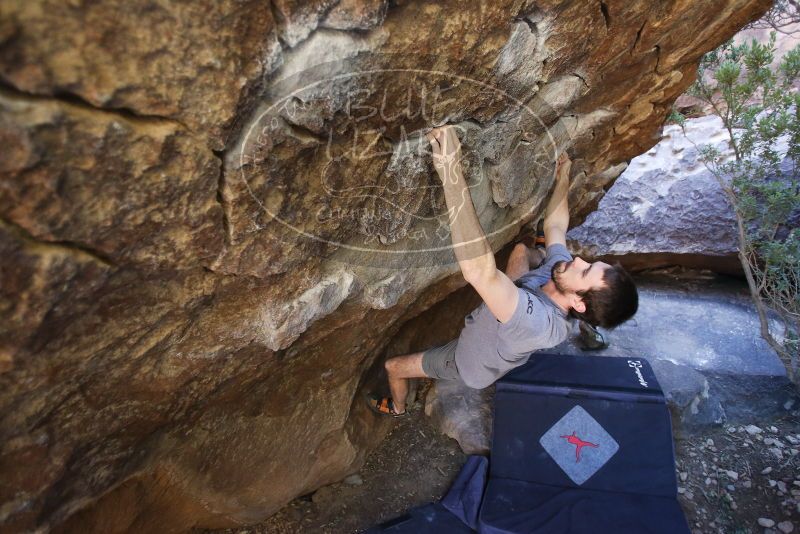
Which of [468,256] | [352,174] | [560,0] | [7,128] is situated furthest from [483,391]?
[7,128]

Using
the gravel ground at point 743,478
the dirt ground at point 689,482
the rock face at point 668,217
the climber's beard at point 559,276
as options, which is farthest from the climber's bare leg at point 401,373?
the rock face at point 668,217

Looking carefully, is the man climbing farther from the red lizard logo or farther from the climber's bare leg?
the red lizard logo

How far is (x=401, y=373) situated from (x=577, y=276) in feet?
3.52

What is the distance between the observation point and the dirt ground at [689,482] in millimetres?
2504

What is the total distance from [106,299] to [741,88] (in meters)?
3.15

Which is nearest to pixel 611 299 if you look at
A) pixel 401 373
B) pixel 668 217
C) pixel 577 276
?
pixel 577 276

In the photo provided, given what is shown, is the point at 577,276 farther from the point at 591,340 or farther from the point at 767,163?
the point at 767,163

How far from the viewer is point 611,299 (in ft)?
6.92

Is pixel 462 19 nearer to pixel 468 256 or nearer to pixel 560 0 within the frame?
pixel 560 0

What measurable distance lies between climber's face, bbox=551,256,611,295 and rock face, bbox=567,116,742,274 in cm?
205

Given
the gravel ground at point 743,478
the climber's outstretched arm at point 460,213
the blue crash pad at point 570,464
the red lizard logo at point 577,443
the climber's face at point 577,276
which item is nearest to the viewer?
the climber's outstretched arm at point 460,213

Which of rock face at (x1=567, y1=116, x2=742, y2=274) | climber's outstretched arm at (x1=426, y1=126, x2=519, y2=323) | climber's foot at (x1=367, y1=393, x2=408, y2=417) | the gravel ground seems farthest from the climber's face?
rock face at (x1=567, y1=116, x2=742, y2=274)

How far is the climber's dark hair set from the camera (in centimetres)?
211

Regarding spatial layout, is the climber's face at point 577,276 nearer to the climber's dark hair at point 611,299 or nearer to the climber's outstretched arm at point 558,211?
the climber's dark hair at point 611,299
